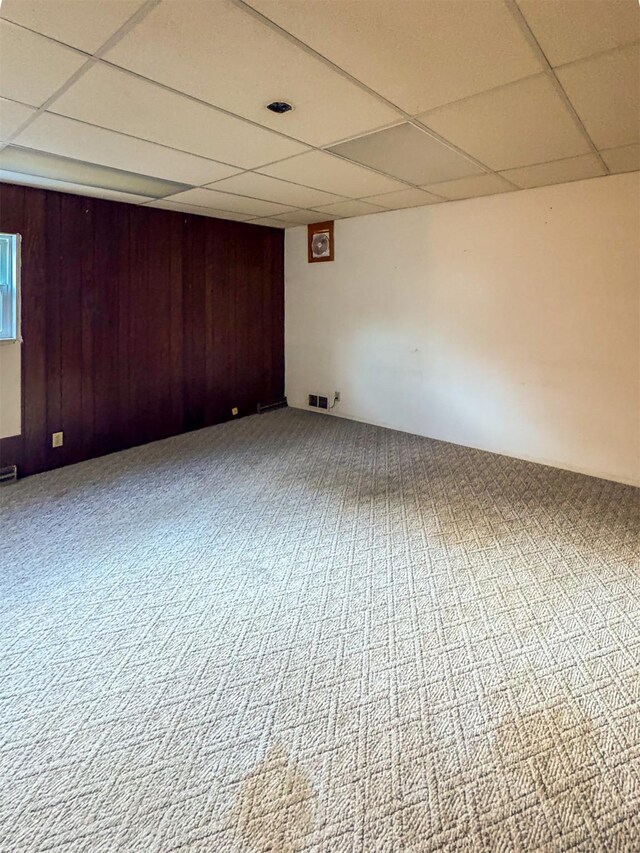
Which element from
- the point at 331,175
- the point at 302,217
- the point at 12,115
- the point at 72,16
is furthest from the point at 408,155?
the point at 302,217

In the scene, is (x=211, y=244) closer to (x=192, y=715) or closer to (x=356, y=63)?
(x=356, y=63)

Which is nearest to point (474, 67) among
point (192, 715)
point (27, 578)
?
point (192, 715)

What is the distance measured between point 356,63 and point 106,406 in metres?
3.64

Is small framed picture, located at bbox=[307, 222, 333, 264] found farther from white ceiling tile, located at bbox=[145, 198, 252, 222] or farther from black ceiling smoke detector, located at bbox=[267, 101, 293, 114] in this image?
black ceiling smoke detector, located at bbox=[267, 101, 293, 114]

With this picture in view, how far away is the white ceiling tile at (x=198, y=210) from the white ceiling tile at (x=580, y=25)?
344 cm

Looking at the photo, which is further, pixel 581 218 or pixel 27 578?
pixel 581 218

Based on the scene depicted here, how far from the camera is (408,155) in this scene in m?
3.15

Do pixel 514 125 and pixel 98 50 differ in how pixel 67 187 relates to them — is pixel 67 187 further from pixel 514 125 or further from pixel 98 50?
pixel 514 125

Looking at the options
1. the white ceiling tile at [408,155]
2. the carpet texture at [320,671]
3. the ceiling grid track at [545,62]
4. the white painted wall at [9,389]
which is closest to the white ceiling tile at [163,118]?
the white ceiling tile at [408,155]

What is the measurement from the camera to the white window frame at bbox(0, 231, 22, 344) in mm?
3832

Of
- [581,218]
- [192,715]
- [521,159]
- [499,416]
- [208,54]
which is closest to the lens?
[192,715]

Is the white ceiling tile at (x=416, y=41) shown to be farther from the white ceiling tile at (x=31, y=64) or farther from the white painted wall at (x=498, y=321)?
the white painted wall at (x=498, y=321)

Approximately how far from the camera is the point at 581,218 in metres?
3.82

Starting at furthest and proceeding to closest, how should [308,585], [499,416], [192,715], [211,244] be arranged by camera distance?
[211,244], [499,416], [308,585], [192,715]
